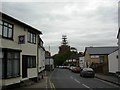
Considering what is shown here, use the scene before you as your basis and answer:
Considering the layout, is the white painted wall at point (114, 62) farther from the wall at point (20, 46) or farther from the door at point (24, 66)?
the door at point (24, 66)

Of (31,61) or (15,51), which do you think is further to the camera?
(31,61)

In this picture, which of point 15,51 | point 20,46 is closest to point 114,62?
point 20,46

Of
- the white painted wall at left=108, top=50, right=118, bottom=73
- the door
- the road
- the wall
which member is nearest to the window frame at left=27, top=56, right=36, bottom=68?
the wall

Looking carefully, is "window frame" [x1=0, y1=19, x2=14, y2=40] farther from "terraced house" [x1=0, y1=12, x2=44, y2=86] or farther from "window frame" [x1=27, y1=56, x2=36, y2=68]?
"window frame" [x1=27, y1=56, x2=36, y2=68]

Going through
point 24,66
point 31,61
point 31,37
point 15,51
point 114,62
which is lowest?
point 24,66

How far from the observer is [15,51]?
76.6 ft

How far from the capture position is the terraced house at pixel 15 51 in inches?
836

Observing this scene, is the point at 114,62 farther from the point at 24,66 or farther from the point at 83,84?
the point at 24,66

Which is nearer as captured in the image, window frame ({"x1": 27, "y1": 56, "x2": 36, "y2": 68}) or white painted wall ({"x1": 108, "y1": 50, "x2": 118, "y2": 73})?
window frame ({"x1": 27, "y1": 56, "x2": 36, "y2": 68})

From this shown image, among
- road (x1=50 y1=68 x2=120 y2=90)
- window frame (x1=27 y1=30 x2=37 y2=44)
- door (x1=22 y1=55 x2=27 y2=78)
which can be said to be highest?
window frame (x1=27 y1=30 x2=37 y2=44)

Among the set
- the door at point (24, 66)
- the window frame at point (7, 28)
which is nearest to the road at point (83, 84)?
the door at point (24, 66)

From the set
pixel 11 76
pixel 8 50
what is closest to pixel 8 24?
pixel 8 50

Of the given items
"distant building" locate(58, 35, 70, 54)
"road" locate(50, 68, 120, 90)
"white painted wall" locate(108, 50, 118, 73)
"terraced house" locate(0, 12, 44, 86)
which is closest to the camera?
"terraced house" locate(0, 12, 44, 86)

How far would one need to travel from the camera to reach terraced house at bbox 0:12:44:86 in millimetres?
21234
